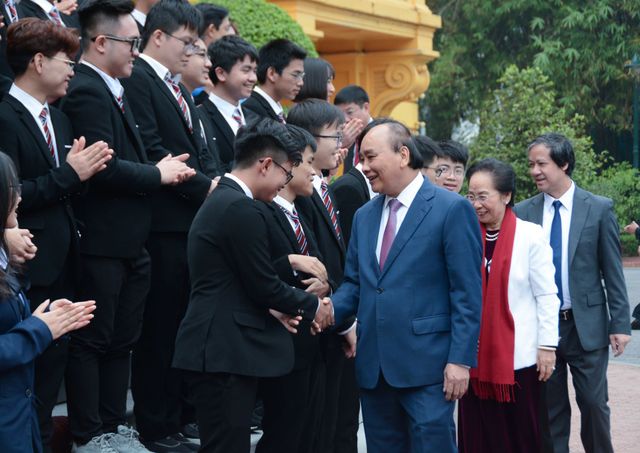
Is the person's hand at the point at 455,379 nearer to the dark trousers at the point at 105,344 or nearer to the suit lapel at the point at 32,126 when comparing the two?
the dark trousers at the point at 105,344

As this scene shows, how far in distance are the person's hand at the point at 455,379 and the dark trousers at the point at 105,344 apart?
1657 millimetres

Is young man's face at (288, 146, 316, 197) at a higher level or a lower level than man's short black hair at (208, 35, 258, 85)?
lower

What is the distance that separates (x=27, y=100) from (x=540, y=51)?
33338 millimetres

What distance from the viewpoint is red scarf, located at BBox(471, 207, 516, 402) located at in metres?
6.38

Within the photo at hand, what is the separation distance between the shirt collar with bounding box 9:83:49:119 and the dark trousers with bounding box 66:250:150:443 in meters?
0.77

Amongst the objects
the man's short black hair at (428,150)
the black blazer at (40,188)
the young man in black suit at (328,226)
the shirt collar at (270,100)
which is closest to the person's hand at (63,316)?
the black blazer at (40,188)

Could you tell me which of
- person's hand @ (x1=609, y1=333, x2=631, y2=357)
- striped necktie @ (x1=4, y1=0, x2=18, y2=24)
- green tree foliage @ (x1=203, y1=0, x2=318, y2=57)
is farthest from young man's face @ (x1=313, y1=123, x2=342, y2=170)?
green tree foliage @ (x1=203, y1=0, x2=318, y2=57)

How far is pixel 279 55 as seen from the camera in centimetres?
745

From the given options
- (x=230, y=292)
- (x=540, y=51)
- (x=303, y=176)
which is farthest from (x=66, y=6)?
(x=540, y=51)

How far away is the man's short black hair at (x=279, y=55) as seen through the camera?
7430mm

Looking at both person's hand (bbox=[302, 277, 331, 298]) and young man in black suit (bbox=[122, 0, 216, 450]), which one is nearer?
person's hand (bbox=[302, 277, 331, 298])

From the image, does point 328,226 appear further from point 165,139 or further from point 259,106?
point 259,106

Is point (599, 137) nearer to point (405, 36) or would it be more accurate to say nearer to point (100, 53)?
point (405, 36)

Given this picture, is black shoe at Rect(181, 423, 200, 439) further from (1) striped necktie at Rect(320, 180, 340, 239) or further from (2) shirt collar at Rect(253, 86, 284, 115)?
(2) shirt collar at Rect(253, 86, 284, 115)
